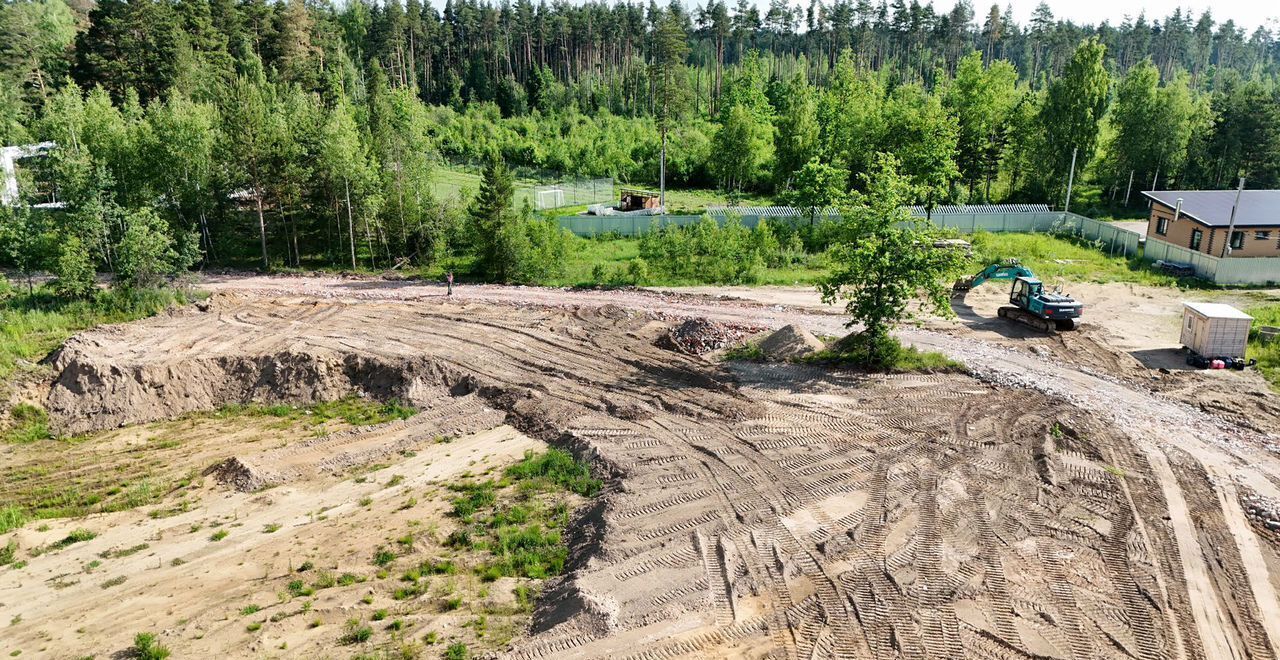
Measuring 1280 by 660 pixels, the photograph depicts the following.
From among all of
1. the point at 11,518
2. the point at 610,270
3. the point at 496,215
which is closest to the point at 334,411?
the point at 11,518

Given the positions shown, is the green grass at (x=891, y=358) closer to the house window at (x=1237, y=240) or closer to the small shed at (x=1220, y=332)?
the small shed at (x=1220, y=332)

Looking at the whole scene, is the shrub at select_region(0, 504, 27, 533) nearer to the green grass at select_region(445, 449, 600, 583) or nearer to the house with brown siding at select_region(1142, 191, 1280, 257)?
the green grass at select_region(445, 449, 600, 583)

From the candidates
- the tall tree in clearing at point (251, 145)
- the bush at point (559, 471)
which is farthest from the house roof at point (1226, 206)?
the tall tree in clearing at point (251, 145)

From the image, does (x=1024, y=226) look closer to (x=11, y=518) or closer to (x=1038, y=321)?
(x=1038, y=321)

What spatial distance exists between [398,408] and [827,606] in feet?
46.1

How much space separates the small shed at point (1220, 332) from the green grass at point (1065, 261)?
33.5 ft

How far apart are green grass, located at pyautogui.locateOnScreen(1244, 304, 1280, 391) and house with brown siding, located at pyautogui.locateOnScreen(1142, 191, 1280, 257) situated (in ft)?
30.2

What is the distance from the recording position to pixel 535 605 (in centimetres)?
1421

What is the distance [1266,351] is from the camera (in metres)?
26.2

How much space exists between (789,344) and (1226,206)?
92.0 feet

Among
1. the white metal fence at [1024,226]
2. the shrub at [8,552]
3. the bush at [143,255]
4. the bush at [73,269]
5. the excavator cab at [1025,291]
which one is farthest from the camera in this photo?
the white metal fence at [1024,226]

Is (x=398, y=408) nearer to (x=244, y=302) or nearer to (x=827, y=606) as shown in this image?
(x=244, y=302)

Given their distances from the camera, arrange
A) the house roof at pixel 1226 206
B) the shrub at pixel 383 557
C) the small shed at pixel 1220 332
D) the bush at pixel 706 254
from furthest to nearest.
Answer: the house roof at pixel 1226 206 < the bush at pixel 706 254 < the small shed at pixel 1220 332 < the shrub at pixel 383 557

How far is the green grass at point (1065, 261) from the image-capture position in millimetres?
36812
